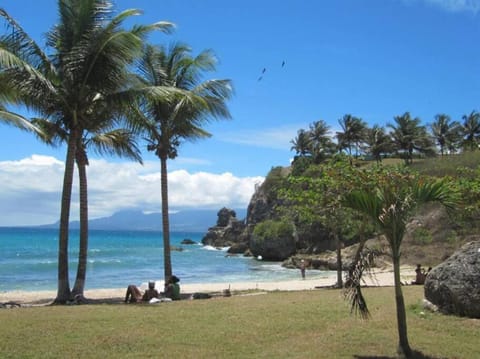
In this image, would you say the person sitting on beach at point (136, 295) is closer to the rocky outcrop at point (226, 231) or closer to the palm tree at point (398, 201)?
the palm tree at point (398, 201)

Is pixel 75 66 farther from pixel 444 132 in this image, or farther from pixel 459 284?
pixel 444 132

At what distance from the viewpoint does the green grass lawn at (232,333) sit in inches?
318

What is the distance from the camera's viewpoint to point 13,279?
126ft

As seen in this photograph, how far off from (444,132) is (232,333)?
78.8 m

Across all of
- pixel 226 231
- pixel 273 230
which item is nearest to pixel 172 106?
pixel 273 230

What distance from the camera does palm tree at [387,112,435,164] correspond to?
72.8 m

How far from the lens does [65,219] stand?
16.5 metres

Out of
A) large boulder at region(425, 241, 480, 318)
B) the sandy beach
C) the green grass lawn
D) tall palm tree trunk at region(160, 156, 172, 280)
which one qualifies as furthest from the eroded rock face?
large boulder at region(425, 241, 480, 318)

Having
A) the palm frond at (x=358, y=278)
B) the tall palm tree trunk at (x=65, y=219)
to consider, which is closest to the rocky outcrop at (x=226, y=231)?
the tall palm tree trunk at (x=65, y=219)

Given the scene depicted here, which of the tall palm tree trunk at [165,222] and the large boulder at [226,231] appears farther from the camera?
the large boulder at [226,231]

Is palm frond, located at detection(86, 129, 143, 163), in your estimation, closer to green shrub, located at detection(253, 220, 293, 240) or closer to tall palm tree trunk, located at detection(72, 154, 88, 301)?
tall palm tree trunk, located at detection(72, 154, 88, 301)

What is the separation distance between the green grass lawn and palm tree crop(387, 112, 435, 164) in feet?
210

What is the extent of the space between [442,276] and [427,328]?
5.41 ft

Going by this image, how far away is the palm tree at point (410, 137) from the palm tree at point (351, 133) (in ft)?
16.4
